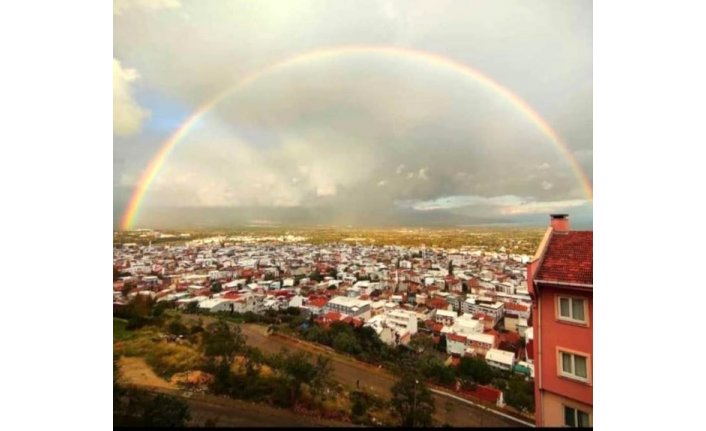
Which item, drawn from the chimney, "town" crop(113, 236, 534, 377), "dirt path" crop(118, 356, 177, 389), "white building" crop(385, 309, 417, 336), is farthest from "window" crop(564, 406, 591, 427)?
"dirt path" crop(118, 356, 177, 389)

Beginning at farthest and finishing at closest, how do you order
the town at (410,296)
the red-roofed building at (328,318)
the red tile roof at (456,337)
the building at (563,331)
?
1. the red-roofed building at (328,318)
2. the red tile roof at (456,337)
3. the town at (410,296)
4. the building at (563,331)

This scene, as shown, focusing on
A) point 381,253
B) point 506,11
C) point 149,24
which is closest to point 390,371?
point 381,253

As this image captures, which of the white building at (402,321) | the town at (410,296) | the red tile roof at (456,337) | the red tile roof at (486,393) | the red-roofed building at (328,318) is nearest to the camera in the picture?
the town at (410,296)

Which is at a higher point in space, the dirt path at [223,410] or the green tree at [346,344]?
the green tree at [346,344]

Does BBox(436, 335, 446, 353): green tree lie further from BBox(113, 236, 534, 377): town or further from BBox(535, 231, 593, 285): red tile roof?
BBox(535, 231, 593, 285): red tile roof

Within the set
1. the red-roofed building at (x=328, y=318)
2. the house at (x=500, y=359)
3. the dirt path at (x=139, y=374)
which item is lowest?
the dirt path at (x=139, y=374)

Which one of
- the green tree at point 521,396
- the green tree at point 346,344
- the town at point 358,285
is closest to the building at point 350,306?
the town at point 358,285

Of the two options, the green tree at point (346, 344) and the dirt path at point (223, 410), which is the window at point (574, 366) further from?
the dirt path at point (223, 410)
